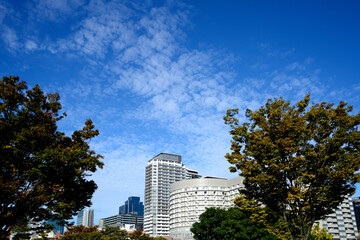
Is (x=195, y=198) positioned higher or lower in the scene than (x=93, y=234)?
higher

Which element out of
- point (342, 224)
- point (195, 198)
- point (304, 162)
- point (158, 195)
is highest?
point (158, 195)

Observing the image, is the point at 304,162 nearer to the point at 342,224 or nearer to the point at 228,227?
the point at 228,227

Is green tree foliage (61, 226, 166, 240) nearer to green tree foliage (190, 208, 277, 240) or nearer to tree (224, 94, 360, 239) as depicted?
green tree foliage (190, 208, 277, 240)

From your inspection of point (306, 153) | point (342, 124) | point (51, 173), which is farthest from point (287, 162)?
point (51, 173)

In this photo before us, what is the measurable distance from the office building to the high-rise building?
44046 mm

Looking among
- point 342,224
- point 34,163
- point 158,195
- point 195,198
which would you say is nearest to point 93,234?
point 34,163

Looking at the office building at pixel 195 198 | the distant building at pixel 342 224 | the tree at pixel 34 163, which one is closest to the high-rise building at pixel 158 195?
the office building at pixel 195 198

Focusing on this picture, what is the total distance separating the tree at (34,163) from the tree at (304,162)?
10038mm

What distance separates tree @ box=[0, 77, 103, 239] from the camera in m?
14.4

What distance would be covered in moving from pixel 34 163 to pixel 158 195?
180 m

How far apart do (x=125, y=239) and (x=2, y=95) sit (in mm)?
48508

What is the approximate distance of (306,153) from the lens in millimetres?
14695

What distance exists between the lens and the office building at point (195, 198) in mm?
132500

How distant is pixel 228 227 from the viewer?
155 ft
